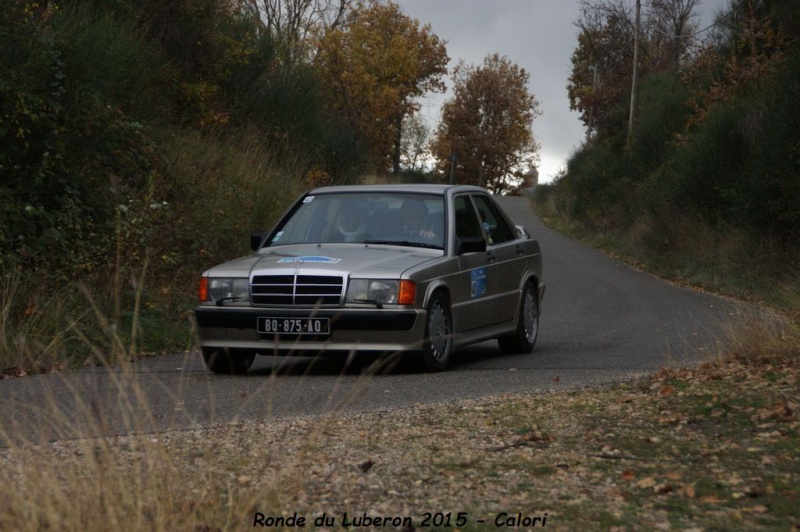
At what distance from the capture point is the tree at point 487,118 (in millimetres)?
99562

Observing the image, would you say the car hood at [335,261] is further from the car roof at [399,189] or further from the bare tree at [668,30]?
the bare tree at [668,30]

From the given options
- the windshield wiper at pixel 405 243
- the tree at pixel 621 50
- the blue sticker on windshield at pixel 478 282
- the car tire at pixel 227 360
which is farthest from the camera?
the tree at pixel 621 50

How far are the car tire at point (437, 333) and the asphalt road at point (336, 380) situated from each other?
0.48 feet

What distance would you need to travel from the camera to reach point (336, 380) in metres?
10.1

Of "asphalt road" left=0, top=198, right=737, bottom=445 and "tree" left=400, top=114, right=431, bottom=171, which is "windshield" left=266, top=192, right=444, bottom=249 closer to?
"asphalt road" left=0, top=198, right=737, bottom=445

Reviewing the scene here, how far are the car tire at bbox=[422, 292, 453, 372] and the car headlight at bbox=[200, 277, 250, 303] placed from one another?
150 centimetres

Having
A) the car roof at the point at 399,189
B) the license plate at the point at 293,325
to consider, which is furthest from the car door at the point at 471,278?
the license plate at the point at 293,325

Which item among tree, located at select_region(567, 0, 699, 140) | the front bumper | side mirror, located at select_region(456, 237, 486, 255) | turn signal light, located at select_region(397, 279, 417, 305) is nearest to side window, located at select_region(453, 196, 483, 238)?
side mirror, located at select_region(456, 237, 486, 255)

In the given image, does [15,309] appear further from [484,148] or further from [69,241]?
[484,148]

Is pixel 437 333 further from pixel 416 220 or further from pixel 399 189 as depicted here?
pixel 399 189

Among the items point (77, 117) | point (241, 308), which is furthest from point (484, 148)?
point (241, 308)

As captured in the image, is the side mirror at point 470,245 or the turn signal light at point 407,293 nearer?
the turn signal light at point 407,293

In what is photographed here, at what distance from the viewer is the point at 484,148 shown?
98.9 meters

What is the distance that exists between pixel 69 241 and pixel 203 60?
10.5 meters
